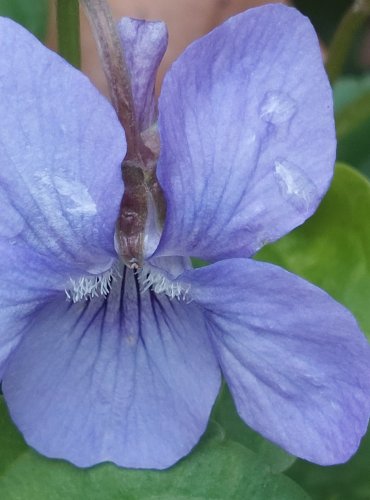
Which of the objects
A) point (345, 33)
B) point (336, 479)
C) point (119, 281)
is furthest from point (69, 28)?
point (336, 479)

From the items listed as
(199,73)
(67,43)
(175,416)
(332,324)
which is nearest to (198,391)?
(175,416)

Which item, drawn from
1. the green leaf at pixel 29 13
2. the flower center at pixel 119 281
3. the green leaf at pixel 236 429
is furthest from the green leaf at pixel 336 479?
the green leaf at pixel 29 13

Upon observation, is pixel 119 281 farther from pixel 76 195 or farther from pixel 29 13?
pixel 29 13

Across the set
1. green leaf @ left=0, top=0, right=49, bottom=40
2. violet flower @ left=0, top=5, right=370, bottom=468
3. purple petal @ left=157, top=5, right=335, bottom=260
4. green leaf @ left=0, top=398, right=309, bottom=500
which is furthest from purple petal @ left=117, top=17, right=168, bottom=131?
green leaf @ left=0, top=0, right=49, bottom=40

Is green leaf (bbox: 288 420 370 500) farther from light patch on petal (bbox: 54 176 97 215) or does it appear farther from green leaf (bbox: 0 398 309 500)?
light patch on petal (bbox: 54 176 97 215)

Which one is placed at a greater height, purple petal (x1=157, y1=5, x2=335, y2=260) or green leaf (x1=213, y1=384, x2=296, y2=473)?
purple petal (x1=157, y1=5, x2=335, y2=260)

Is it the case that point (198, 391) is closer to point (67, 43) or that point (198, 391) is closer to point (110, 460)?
point (110, 460)
